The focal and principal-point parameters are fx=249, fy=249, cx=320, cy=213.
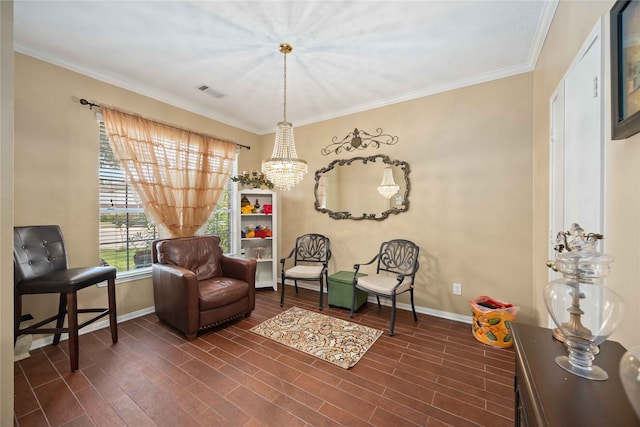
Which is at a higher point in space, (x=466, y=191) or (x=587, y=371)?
(x=466, y=191)

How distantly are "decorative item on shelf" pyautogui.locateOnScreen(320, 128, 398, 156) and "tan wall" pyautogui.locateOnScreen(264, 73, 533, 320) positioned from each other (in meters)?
0.08

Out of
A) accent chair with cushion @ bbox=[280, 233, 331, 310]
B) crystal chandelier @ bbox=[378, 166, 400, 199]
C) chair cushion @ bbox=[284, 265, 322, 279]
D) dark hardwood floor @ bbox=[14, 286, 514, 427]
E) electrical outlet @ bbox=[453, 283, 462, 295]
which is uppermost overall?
crystal chandelier @ bbox=[378, 166, 400, 199]

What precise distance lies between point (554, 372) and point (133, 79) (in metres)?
4.02

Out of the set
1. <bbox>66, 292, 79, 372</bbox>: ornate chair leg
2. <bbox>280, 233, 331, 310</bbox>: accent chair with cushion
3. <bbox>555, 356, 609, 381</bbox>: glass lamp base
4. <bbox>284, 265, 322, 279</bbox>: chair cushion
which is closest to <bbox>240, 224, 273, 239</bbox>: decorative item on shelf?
<bbox>280, 233, 331, 310</bbox>: accent chair with cushion

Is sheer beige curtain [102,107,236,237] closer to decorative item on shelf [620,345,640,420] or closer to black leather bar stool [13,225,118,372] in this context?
black leather bar stool [13,225,118,372]

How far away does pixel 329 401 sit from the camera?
1.67 meters

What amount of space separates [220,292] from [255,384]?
1.06 meters

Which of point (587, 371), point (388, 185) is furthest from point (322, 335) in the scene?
point (587, 371)

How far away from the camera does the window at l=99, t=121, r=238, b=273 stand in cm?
276

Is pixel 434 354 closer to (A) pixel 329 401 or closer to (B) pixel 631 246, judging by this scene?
(A) pixel 329 401

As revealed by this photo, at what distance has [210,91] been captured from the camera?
10.2 ft

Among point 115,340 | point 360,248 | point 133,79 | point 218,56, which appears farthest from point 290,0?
point 115,340

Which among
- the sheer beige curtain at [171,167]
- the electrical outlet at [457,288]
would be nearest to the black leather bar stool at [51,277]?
the sheer beige curtain at [171,167]

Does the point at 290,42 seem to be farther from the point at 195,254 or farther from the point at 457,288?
the point at 457,288
